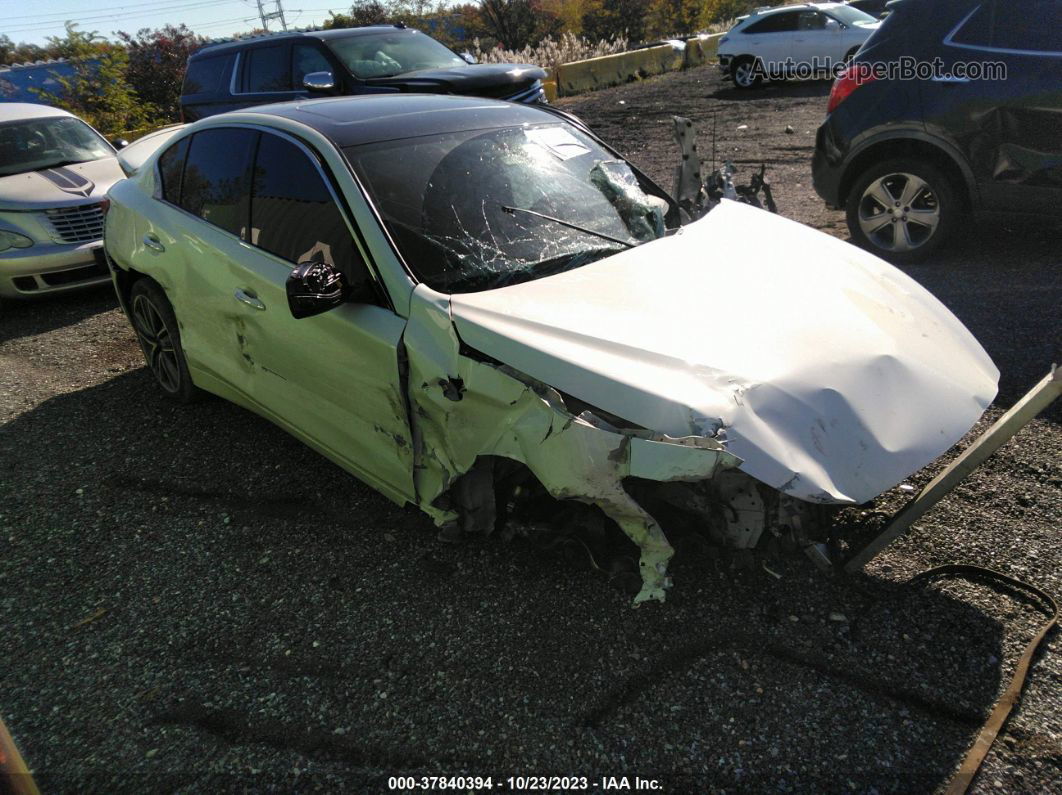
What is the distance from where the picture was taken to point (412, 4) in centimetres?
2864

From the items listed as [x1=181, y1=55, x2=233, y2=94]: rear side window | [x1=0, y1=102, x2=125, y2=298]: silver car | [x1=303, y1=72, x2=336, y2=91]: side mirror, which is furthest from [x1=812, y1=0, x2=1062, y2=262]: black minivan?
[x1=181, y1=55, x2=233, y2=94]: rear side window

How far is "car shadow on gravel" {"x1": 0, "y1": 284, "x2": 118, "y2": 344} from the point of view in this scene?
626 cm

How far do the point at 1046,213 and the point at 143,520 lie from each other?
568 centimetres

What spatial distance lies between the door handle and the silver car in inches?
161

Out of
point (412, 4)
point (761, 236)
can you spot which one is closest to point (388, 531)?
point (761, 236)

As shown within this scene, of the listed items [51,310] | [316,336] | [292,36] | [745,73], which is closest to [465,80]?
[292,36]

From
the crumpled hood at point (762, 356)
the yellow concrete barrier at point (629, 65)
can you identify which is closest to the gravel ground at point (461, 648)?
the crumpled hood at point (762, 356)

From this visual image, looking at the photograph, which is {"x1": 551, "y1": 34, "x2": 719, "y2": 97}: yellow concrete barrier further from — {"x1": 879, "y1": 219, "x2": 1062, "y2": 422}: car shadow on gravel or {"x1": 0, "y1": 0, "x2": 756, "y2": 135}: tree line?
{"x1": 879, "y1": 219, "x2": 1062, "y2": 422}: car shadow on gravel

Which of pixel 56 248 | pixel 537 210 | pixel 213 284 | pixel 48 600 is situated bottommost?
pixel 48 600

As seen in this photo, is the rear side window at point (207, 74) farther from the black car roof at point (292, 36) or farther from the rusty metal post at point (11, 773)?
the rusty metal post at point (11, 773)

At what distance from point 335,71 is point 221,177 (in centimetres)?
525

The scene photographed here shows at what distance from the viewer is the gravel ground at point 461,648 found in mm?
2154

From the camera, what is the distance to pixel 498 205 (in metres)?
3.09

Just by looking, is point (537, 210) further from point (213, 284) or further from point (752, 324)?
point (213, 284)
